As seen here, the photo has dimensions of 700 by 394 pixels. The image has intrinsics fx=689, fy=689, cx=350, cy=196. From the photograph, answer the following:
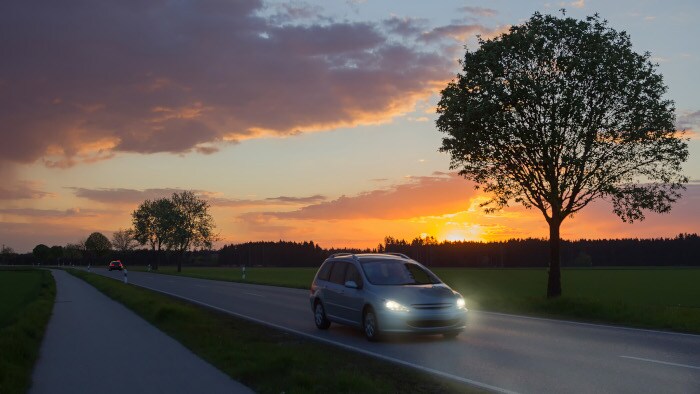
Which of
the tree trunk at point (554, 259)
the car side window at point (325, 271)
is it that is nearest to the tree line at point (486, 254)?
the tree trunk at point (554, 259)

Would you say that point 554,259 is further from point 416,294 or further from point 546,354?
point 546,354

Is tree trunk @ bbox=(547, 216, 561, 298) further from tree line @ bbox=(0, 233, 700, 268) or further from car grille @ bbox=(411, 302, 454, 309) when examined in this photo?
tree line @ bbox=(0, 233, 700, 268)

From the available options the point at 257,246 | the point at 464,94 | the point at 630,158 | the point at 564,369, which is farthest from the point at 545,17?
the point at 257,246

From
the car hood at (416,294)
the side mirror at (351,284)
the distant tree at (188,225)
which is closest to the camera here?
the car hood at (416,294)

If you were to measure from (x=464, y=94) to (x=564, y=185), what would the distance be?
502 centimetres

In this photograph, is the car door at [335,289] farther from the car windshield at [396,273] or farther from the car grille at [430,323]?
the car grille at [430,323]

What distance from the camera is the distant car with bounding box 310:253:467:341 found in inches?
533

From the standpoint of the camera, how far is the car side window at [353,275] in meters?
14.9

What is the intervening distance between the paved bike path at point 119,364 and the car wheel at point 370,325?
3733 millimetres

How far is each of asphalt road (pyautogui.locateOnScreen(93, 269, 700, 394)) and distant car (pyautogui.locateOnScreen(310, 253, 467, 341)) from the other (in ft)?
1.21

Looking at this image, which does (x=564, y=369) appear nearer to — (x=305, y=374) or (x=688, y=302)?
(x=305, y=374)

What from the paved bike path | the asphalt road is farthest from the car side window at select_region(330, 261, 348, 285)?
the paved bike path

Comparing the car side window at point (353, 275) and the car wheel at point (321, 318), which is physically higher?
the car side window at point (353, 275)

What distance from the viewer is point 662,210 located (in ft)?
82.5
